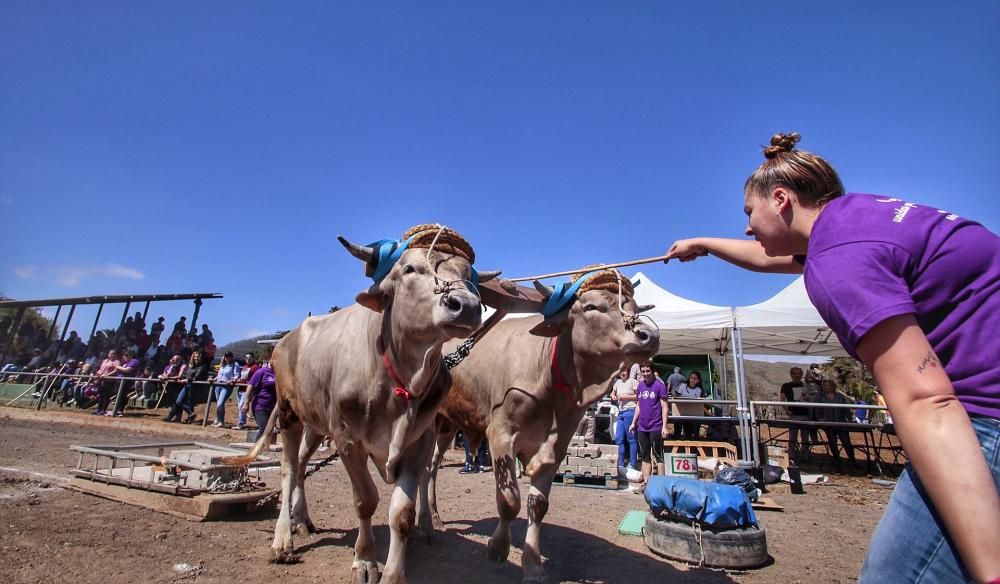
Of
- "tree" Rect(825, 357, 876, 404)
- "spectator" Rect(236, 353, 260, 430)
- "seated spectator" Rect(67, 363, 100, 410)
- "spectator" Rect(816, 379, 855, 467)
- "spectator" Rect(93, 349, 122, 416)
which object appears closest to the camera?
"spectator" Rect(816, 379, 855, 467)

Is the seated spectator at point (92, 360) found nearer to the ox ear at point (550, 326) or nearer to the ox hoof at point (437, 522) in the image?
the ox hoof at point (437, 522)

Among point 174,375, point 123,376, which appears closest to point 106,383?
point 123,376

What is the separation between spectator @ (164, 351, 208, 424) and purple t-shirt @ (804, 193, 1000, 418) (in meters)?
16.9

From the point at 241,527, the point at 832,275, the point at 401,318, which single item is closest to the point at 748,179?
the point at 832,275

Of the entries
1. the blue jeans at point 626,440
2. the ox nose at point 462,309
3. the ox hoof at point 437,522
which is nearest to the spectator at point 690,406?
the blue jeans at point 626,440

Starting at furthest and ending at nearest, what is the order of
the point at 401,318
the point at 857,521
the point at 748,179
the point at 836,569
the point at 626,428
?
the point at 626,428 < the point at 857,521 < the point at 836,569 < the point at 401,318 < the point at 748,179

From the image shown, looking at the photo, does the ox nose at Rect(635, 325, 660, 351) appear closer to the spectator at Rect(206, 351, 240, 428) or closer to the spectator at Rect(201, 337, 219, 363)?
the spectator at Rect(206, 351, 240, 428)

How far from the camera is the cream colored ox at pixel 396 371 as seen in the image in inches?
133

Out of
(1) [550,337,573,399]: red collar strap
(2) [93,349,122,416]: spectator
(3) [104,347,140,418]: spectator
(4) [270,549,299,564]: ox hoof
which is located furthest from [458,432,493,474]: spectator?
(2) [93,349,122,416]: spectator

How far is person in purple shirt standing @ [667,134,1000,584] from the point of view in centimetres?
111

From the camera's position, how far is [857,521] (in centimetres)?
768

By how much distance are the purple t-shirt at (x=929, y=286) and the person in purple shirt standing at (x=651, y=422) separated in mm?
8397

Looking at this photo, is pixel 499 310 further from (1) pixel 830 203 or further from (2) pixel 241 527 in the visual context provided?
(2) pixel 241 527

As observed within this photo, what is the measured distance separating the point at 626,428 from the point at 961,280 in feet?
33.7
